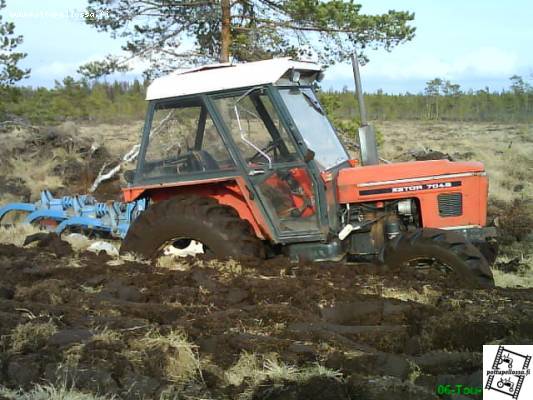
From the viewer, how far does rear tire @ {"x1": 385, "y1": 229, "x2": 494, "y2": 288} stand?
17.3 feet

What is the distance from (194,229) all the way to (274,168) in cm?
96

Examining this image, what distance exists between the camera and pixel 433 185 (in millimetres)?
6051

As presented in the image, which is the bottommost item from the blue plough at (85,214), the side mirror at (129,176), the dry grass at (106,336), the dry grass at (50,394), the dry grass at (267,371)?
the dry grass at (267,371)

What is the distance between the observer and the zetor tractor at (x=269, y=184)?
19.9 feet

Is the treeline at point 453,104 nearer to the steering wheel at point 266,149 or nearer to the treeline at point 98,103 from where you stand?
the treeline at point 98,103

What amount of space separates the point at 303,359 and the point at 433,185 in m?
2.91

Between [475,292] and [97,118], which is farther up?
[97,118]

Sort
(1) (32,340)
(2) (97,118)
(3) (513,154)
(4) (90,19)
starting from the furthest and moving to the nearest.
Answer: (2) (97,118), (3) (513,154), (4) (90,19), (1) (32,340)

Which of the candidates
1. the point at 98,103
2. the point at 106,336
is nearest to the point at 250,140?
the point at 106,336

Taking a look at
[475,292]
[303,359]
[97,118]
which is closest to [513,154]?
[475,292]

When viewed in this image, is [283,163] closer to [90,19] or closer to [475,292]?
[475,292]

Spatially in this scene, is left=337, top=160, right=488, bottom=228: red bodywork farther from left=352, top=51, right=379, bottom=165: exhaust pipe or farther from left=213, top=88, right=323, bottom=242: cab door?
left=352, top=51, right=379, bottom=165: exhaust pipe

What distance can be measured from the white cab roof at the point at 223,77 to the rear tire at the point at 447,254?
6.36 ft

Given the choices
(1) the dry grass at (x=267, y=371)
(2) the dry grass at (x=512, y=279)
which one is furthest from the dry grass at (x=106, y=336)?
(2) the dry grass at (x=512, y=279)
